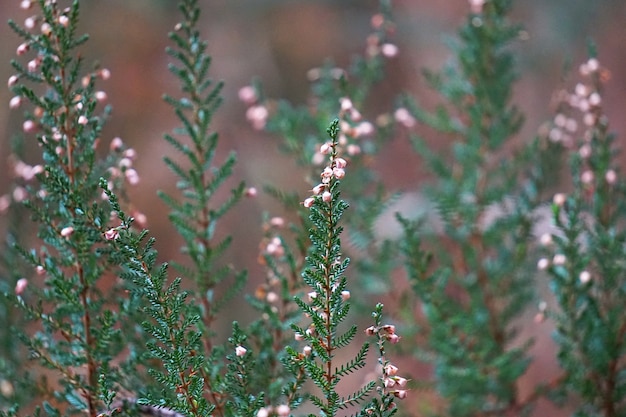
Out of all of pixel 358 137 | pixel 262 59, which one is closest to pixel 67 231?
pixel 358 137

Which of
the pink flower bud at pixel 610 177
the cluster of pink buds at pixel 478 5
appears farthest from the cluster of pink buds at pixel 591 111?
the cluster of pink buds at pixel 478 5

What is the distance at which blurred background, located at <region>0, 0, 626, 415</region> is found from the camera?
1.68 m

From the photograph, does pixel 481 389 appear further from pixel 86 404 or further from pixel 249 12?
pixel 249 12

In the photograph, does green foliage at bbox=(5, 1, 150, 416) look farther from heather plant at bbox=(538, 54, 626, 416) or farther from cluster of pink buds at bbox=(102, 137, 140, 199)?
heather plant at bbox=(538, 54, 626, 416)

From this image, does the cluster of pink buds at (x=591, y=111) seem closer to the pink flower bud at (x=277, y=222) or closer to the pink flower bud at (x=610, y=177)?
the pink flower bud at (x=610, y=177)

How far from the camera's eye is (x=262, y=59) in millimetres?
1851

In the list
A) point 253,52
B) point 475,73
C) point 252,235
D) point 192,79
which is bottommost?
point 192,79

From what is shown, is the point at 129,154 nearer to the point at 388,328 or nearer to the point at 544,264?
the point at 388,328

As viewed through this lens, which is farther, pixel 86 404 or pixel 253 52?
pixel 253 52

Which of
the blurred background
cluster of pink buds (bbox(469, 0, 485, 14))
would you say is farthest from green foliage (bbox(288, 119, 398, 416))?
the blurred background

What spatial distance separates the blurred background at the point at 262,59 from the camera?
1.68 meters

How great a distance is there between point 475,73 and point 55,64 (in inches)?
20.5

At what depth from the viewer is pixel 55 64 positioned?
53 centimetres

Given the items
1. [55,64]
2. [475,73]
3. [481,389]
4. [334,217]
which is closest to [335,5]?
[475,73]
